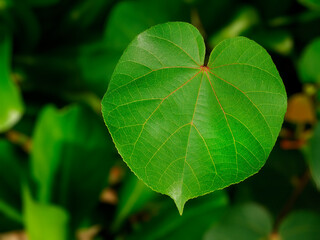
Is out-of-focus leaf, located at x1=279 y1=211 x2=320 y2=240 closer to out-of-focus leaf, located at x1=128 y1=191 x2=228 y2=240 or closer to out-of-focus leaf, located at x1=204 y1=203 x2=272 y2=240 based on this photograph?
out-of-focus leaf, located at x1=204 y1=203 x2=272 y2=240

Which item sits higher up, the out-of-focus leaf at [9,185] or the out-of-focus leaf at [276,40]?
the out-of-focus leaf at [276,40]

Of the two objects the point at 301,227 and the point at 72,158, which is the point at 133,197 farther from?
the point at 301,227

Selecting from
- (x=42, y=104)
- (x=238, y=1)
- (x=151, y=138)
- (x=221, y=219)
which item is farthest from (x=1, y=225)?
(x=238, y=1)

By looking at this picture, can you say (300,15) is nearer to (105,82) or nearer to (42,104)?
(105,82)

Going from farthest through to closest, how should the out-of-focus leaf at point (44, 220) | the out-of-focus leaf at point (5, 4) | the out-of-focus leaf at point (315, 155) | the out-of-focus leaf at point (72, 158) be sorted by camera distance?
the out-of-focus leaf at point (5, 4) < the out-of-focus leaf at point (72, 158) < the out-of-focus leaf at point (44, 220) < the out-of-focus leaf at point (315, 155)

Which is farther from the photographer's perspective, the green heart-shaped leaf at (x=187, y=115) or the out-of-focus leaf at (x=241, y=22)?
the out-of-focus leaf at (x=241, y=22)

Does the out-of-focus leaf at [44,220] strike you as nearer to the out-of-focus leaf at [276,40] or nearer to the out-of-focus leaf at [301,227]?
the out-of-focus leaf at [301,227]

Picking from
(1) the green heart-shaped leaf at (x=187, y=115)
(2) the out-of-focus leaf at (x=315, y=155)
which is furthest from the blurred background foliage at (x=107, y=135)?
(1) the green heart-shaped leaf at (x=187, y=115)

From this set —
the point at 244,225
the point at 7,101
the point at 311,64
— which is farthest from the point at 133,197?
the point at 311,64
